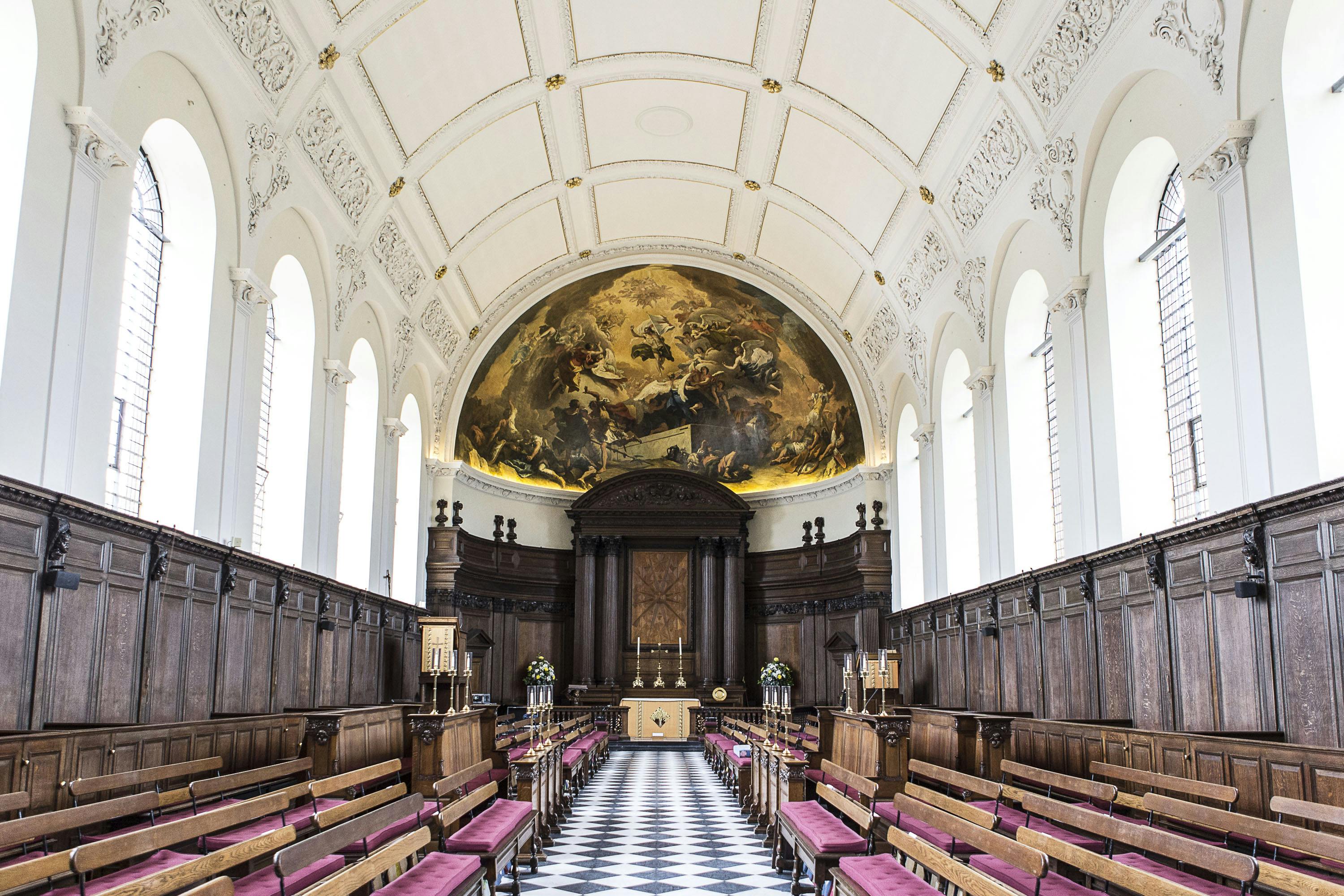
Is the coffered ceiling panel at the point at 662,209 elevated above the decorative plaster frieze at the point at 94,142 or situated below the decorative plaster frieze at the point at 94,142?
above

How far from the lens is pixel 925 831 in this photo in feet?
26.6

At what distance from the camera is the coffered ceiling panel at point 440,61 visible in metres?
15.6

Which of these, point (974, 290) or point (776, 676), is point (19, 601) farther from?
point (776, 676)

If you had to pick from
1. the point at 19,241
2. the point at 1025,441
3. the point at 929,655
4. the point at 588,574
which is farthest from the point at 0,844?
the point at 588,574

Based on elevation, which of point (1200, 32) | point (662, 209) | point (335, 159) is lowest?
point (1200, 32)

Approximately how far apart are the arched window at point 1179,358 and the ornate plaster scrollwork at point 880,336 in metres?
9.48

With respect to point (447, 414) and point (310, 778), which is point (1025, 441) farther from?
point (447, 414)

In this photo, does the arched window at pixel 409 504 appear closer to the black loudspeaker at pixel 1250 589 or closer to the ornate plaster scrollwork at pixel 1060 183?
the ornate plaster scrollwork at pixel 1060 183

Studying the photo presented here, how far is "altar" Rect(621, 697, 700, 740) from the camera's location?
2469cm

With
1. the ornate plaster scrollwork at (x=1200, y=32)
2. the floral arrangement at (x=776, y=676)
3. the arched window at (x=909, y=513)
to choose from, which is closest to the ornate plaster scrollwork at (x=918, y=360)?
the arched window at (x=909, y=513)

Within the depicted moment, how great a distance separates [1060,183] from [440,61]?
9.66 meters

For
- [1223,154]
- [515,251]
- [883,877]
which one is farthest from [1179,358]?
[515,251]

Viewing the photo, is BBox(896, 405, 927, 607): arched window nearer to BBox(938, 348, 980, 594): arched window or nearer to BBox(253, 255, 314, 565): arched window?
BBox(938, 348, 980, 594): arched window

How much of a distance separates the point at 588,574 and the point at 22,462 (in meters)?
19.1
